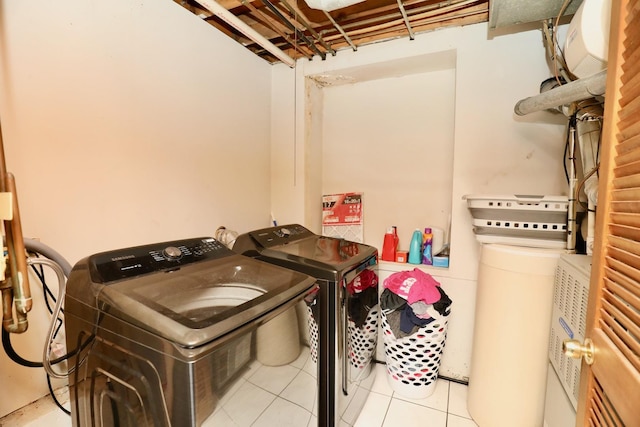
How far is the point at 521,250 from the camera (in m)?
1.65

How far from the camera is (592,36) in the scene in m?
1.14

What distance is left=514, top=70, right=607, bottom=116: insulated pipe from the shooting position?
1117 mm

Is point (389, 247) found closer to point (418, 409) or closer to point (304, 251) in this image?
point (304, 251)

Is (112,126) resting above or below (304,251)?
above

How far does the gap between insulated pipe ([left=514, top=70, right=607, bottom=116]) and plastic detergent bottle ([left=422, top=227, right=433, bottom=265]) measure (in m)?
1.15

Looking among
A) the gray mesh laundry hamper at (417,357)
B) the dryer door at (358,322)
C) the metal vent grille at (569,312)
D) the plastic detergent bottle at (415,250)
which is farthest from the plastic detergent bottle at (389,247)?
Answer: the metal vent grille at (569,312)

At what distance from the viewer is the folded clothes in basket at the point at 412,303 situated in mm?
Answer: 2006

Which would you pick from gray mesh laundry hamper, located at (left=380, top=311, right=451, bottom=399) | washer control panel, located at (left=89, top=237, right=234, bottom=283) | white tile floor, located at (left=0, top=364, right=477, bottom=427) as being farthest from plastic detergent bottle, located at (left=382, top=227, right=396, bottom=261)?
washer control panel, located at (left=89, top=237, right=234, bottom=283)

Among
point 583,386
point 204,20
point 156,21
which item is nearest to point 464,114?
point 583,386

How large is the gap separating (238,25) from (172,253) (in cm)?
156

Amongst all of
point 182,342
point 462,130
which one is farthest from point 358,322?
point 462,130

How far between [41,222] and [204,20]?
1.64m

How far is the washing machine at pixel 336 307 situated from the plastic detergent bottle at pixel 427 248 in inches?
22.1

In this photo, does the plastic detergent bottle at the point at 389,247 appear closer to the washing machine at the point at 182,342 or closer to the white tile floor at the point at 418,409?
the white tile floor at the point at 418,409
